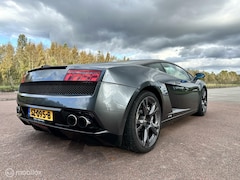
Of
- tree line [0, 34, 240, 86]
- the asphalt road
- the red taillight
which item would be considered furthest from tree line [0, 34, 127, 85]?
the red taillight

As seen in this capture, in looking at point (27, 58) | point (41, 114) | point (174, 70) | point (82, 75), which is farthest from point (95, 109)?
point (27, 58)

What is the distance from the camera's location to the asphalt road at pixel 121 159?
63.9 inches

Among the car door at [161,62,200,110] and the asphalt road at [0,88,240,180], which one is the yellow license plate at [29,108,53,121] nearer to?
the asphalt road at [0,88,240,180]

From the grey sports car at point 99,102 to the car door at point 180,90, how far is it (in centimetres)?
34

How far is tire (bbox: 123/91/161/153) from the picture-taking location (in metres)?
1.90

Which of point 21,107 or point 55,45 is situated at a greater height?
point 55,45

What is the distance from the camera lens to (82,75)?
70.6 inches

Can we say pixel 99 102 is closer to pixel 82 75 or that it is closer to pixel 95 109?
pixel 95 109

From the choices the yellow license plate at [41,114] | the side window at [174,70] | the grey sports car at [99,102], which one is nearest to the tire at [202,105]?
the side window at [174,70]

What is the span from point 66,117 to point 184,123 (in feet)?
8.36

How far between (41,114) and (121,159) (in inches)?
38.0

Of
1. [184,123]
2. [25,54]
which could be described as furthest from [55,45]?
[184,123]

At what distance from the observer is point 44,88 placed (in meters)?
1.98

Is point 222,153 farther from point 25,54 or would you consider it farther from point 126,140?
point 25,54
